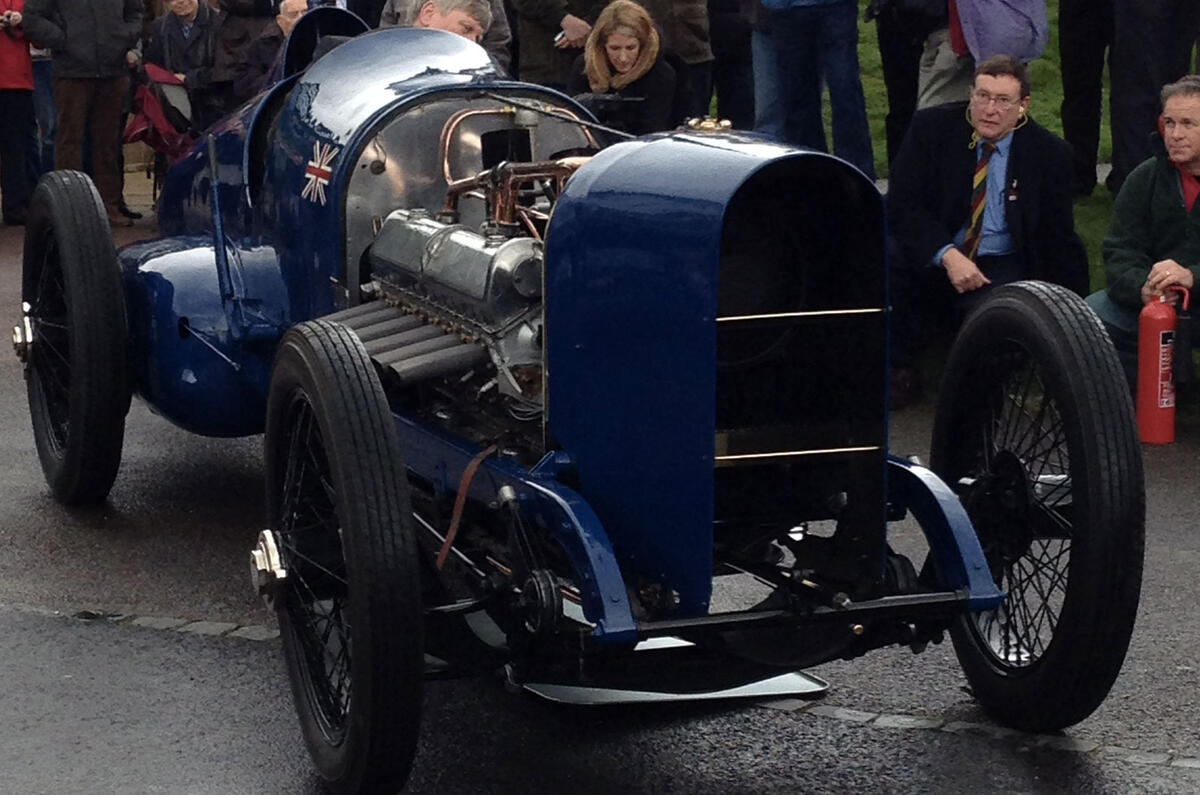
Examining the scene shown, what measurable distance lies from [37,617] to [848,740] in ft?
7.56

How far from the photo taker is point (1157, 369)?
6816 millimetres

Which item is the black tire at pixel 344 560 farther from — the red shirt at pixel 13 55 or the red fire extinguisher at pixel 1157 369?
the red shirt at pixel 13 55

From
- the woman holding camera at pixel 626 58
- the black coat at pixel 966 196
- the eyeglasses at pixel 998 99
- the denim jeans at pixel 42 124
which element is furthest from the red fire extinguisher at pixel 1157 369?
the denim jeans at pixel 42 124

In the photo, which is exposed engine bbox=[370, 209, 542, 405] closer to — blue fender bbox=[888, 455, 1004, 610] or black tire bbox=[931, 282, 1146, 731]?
blue fender bbox=[888, 455, 1004, 610]

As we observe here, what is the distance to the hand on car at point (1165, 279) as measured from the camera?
6934mm

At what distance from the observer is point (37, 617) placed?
5.42 meters

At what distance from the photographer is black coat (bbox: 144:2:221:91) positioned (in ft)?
38.2

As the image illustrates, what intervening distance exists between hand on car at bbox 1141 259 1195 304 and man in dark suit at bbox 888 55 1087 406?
0.25 meters

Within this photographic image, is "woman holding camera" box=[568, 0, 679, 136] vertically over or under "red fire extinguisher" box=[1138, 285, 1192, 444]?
over

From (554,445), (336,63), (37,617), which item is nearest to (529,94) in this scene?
(336,63)

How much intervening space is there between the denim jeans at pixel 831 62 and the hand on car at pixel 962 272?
184 cm

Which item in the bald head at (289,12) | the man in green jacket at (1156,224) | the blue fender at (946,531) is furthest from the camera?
the bald head at (289,12)

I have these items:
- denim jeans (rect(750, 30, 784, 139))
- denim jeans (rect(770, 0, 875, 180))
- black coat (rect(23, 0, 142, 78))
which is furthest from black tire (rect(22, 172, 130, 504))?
black coat (rect(23, 0, 142, 78))

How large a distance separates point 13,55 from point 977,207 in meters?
7.26
